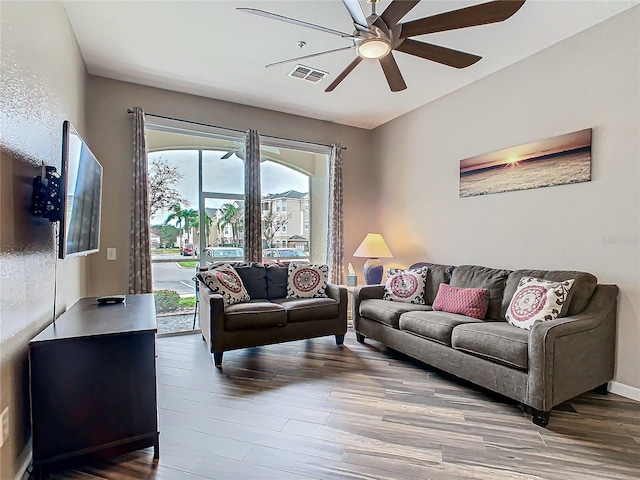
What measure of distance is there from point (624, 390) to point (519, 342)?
3.68ft

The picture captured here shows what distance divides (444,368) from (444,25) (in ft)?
8.15

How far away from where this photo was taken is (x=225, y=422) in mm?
2211

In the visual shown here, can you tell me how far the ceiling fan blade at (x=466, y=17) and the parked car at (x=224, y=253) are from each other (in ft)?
10.7

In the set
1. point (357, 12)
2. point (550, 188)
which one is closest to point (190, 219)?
point (357, 12)

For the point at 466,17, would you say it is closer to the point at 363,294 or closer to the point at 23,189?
the point at 23,189

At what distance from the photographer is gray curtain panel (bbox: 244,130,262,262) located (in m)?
4.37

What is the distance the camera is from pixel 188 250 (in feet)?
14.6

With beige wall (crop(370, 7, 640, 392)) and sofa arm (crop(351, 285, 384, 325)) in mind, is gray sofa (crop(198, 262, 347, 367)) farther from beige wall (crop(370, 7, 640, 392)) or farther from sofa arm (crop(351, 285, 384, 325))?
beige wall (crop(370, 7, 640, 392))

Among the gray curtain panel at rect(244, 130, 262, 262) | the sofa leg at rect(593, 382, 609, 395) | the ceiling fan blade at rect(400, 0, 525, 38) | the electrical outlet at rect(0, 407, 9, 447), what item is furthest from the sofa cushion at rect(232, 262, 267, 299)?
the sofa leg at rect(593, 382, 609, 395)

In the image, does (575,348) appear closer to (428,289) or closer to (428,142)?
(428,289)

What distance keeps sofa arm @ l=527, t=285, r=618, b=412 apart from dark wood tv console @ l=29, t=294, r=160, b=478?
7.52 feet

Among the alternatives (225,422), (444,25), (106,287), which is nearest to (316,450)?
(225,422)

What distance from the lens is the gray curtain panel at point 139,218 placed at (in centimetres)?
374

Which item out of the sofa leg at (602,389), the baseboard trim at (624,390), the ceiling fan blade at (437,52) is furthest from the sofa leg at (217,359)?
the baseboard trim at (624,390)
